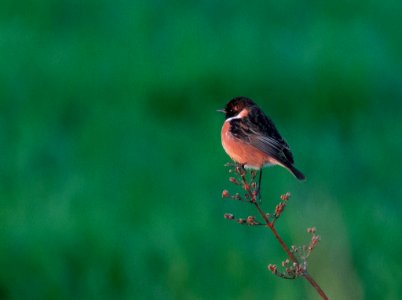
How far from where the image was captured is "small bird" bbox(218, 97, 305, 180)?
4.68 metres

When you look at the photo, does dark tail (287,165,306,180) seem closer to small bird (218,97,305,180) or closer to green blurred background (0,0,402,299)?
small bird (218,97,305,180)

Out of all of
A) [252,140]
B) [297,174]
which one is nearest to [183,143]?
[252,140]

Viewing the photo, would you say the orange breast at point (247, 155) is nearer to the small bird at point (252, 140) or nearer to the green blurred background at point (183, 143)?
the small bird at point (252, 140)

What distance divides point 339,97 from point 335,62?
74 centimetres

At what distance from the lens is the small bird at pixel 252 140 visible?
15.4 feet

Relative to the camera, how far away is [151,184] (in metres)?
7.09

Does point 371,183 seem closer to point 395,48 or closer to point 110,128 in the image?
point 110,128

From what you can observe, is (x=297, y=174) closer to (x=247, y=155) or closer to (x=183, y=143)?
(x=247, y=155)

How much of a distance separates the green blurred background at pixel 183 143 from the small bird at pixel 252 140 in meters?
0.23

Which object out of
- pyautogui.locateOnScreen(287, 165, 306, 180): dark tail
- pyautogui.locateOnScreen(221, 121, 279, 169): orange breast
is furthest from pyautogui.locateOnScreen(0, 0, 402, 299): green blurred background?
pyautogui.locateOnScreen(221, 121, 279, 169): orange breast

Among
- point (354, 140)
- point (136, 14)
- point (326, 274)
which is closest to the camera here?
point (326, 274)

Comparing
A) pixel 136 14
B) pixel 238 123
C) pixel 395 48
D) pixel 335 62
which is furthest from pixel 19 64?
pixel 238 123

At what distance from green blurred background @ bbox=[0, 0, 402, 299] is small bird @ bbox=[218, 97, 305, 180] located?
0.23 metres

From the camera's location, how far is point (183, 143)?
766cm
